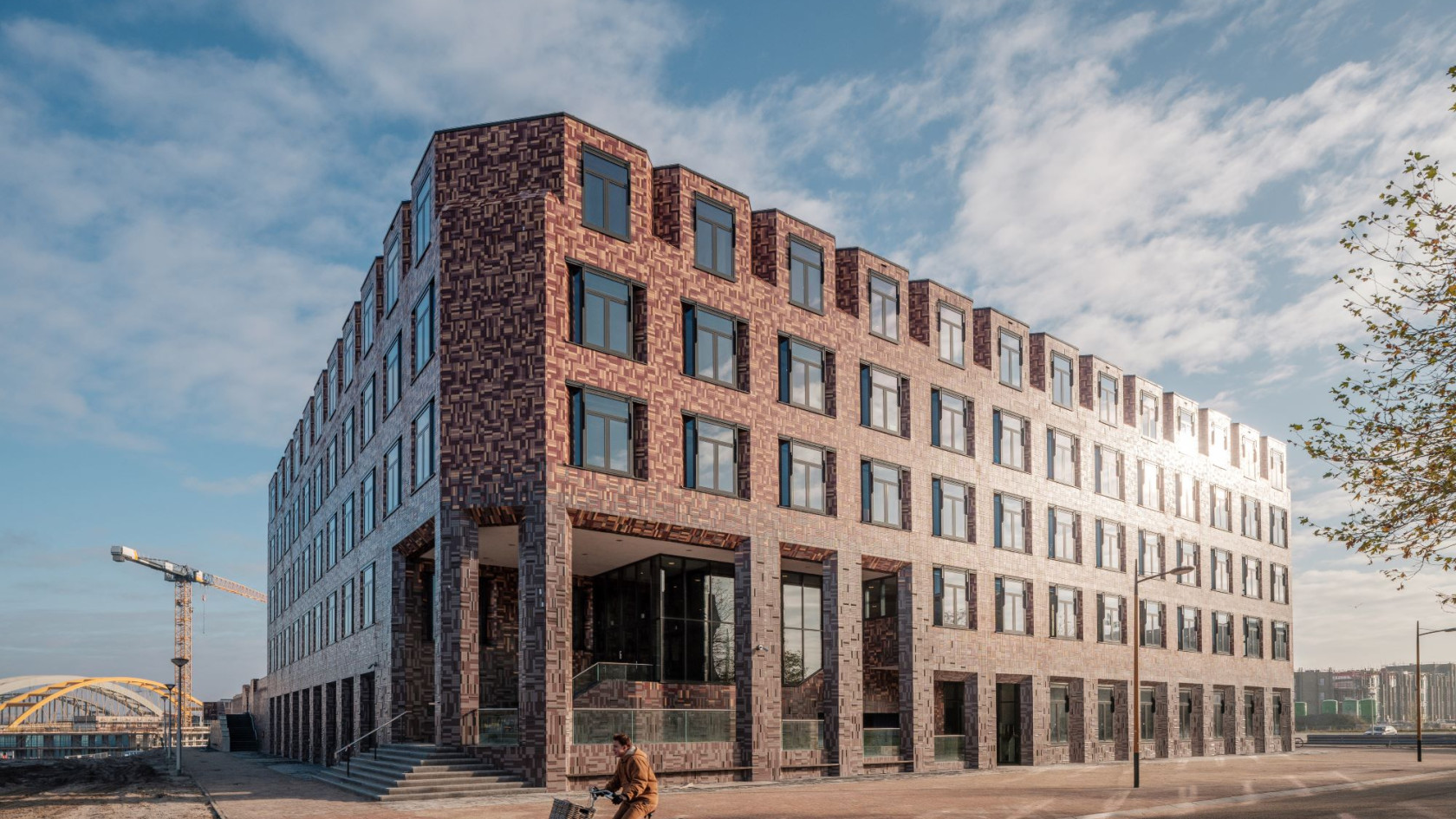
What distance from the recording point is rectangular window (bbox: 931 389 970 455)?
47.9m

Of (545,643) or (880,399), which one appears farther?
(880,399)

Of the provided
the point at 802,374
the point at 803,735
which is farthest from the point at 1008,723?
the point at 802,374

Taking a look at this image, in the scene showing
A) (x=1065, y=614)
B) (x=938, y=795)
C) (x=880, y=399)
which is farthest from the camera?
(x=1065, y=614)

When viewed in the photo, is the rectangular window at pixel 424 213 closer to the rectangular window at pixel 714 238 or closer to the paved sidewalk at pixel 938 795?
the rectangular window at pixel 714 238

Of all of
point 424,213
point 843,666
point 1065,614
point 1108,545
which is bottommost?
point 843,666

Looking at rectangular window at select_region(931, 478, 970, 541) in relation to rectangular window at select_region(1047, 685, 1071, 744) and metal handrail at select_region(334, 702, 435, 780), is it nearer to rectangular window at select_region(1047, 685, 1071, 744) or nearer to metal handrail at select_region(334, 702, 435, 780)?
rectangular window at select_region(1047, 685, 1071, 744)

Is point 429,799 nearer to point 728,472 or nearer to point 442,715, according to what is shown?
point 442,715

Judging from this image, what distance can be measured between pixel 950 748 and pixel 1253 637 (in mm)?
34329

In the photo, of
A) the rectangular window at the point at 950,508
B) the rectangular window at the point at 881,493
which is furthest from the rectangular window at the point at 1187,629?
the rectangular window at the point at 881,493

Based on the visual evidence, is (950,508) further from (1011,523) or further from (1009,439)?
(1009,439)

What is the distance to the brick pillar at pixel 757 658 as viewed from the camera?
122 feet

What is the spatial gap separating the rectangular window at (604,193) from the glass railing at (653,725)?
1373cm

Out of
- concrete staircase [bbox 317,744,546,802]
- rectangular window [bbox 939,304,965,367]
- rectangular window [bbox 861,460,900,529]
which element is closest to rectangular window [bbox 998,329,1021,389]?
rectangular window [bbox 939,304,965,367]

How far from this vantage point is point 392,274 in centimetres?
4256
